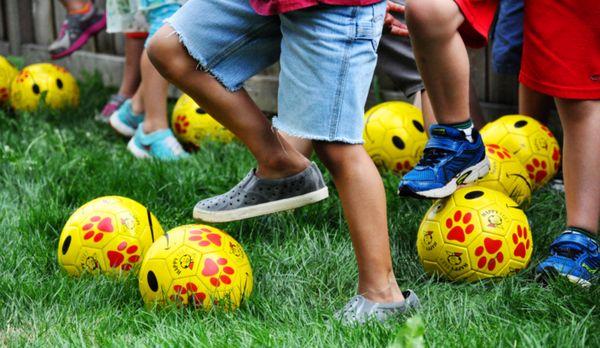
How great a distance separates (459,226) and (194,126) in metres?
2.44

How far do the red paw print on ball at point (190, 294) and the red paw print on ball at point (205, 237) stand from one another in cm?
16

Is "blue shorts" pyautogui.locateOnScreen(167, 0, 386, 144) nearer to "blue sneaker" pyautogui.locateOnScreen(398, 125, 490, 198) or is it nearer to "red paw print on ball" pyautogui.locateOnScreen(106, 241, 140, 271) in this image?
"blue sneaker" pyautogui.locateOnScreen(398, 125, 490, 198)

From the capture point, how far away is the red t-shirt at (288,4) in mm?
2711

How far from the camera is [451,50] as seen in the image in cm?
313

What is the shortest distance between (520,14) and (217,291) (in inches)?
96.2

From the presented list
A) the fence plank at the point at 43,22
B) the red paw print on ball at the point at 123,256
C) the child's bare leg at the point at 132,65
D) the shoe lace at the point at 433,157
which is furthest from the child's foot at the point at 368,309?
the fence plank at the point at 43,22

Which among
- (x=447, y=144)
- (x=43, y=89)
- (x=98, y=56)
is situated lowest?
(x=98, y=56)

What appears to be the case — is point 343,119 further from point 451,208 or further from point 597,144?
point 597,144

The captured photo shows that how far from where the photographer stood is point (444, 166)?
3.29m

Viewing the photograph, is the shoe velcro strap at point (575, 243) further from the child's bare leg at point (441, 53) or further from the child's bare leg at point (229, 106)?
the child's bare leg at point (229, 106)

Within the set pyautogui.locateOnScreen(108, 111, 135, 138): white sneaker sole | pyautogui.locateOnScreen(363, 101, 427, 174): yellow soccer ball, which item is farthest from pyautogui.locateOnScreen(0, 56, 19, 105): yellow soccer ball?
pyautogui.locateOnScreen(363, 101, 427, 174): yellow soccer ball

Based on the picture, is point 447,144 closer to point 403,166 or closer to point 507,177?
point 507,177

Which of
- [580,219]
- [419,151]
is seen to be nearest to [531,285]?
[580,219]

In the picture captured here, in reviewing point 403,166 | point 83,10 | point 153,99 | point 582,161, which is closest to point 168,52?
point 582,161
